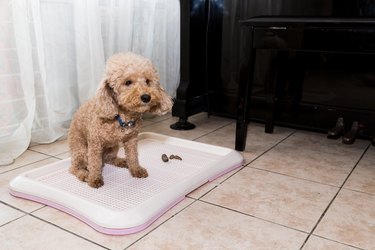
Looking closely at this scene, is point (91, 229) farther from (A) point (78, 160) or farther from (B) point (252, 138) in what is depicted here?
(B) point (252, 138)

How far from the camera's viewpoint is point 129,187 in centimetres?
121

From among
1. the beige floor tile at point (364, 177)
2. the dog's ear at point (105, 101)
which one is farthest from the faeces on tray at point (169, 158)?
the beige floor tile at point (364, 177)

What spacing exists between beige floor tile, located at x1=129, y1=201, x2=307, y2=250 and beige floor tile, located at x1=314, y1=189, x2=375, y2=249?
0.10 m

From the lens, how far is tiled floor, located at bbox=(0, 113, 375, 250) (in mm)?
946

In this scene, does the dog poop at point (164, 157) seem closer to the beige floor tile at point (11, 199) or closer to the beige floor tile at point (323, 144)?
the beige floor tile at point (11, 199)

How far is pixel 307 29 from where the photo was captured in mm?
1361

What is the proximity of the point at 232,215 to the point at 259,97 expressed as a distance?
3.55 ft

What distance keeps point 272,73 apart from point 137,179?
1064 millimetres

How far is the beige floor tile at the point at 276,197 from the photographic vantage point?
1084 mm

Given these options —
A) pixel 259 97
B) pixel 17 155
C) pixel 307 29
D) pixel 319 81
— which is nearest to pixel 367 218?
pixel 307 29

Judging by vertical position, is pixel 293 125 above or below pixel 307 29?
below

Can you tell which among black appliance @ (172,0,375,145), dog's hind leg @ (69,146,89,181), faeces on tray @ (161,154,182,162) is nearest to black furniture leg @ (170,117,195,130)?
black appliance @ (172,0,375,145)

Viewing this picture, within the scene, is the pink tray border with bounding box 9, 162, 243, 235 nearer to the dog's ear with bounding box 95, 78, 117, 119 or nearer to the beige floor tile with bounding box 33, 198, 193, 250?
the beige floor tile with bounding box 33, 198, 193, 250

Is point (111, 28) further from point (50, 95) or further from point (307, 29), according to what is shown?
point (307, 29)
